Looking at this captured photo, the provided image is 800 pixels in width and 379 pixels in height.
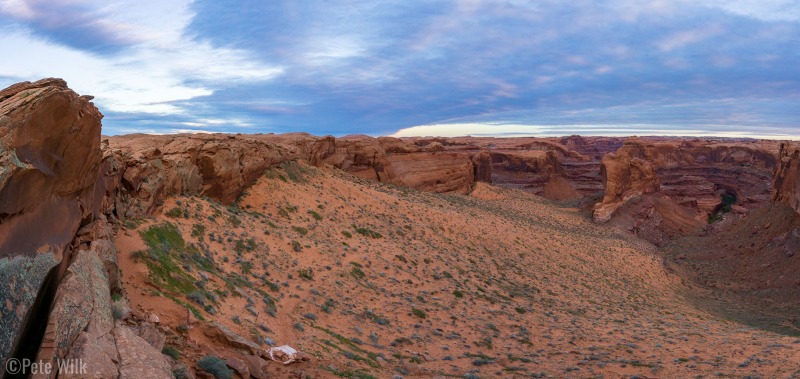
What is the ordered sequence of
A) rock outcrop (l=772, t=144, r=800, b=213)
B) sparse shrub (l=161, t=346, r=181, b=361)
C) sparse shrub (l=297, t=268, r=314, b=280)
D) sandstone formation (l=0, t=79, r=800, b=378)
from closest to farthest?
sandstone formation (l=0, t=79, r=800, b=378), sparse shrub (l=161, t=346, r=181, b=361), sparse shrub (l=297, t=268, r=314, b=280), rock outcrop (l=772, t=144, r=800, b=213)

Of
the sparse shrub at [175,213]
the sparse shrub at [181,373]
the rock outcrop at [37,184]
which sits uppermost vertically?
the rock outcrop at [37,184]

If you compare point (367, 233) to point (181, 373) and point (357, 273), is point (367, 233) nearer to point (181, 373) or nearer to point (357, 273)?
point (357, 273)

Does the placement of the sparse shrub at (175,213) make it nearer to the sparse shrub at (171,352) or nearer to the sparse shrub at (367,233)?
the sparse shrub at (171,352)

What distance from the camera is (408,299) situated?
1744 cm

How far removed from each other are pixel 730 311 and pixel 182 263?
26734 millimetres

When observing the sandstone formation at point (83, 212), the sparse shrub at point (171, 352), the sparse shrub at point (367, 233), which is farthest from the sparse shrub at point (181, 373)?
Result: the sparse shrub at point (367, 233)

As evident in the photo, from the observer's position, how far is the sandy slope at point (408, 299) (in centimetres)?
1185

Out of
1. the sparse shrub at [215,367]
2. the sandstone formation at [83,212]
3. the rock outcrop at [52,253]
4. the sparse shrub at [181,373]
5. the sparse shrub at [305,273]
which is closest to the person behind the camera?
the rock outcrop at [52,253]

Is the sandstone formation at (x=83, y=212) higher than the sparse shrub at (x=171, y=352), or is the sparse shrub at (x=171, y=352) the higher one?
the sandstone formation at (x=83, y=212)

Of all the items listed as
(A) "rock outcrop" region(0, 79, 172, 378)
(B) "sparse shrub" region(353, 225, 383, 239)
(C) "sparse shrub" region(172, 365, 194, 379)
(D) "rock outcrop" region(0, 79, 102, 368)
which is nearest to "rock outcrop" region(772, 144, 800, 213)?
(B) "sparse shrub" region(353, 225, 383, 239)

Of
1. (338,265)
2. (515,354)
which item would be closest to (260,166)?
(338,265)

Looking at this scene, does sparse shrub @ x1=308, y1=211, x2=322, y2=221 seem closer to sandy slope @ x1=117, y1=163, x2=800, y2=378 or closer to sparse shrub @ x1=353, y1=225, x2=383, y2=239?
sandy slope @ x1=117, y1=163, x2=800, y2=378

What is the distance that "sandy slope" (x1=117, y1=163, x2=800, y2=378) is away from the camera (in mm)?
11852

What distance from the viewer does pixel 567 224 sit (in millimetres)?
44938
